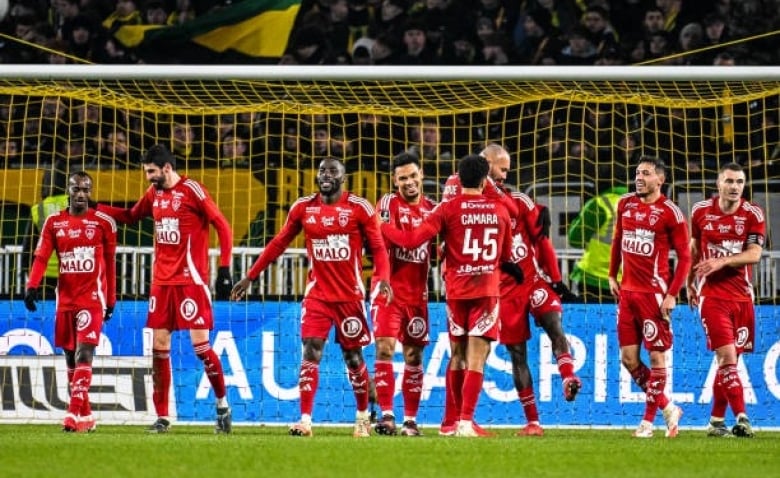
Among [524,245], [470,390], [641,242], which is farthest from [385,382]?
[641,242]

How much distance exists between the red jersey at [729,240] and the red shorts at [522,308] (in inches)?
45.4

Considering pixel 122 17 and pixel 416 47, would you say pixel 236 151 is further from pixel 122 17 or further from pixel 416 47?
pixel 122 17

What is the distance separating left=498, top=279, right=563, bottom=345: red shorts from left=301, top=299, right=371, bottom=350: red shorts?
4.03ft

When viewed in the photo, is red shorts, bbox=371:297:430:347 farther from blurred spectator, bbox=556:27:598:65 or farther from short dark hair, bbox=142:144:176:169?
blurred spectator, bbox=556:27:598:65

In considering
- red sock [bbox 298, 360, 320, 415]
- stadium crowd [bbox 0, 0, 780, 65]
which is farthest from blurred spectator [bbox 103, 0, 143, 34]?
red sock [bbox 298, 360, 320, 415]

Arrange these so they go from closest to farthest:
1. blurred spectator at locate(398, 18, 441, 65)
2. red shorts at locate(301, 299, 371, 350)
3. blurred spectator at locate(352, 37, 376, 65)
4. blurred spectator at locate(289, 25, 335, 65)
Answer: red shorts at locate(301, 299, 371, 350), blurred spectator at locate(398, 18, 441, 65), blurred spectator at locate(352, 37, 376, 65), blurred spectator at locate(289, 25, 335, 65)

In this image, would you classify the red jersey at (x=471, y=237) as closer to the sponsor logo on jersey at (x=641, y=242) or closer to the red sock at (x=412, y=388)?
the red sock at (x=412, y=388)

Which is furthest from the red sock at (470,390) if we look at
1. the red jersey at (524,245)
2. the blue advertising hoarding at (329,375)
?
the blue advertising hoarding at (329,375)

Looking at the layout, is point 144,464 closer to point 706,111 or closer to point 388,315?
point 388,315

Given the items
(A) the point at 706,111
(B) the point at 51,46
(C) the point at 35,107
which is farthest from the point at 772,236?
(B) the point at 51,46

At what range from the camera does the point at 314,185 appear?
48.8ft

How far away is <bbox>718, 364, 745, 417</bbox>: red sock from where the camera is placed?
1143 centimetres

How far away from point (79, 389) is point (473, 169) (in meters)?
3.35

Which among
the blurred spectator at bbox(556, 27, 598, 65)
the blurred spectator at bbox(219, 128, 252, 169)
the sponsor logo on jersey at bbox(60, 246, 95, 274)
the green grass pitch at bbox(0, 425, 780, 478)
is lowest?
the green grass pitch at bbox(0, 425, 780, 478)
